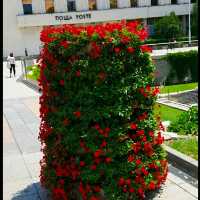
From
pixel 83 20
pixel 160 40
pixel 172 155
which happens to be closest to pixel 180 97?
pixel 172 155

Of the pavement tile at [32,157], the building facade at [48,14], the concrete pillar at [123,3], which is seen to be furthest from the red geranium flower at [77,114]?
the concrete pillar at [123,3]

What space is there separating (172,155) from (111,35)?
11.0 feet

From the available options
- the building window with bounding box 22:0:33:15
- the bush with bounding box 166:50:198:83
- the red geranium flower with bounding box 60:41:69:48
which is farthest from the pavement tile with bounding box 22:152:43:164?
the building window with bounding box 22:0:33:15

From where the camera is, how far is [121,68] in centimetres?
644

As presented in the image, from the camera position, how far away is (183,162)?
330 inches

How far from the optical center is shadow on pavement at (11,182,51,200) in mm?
7566

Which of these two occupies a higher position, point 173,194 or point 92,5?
point 92,5

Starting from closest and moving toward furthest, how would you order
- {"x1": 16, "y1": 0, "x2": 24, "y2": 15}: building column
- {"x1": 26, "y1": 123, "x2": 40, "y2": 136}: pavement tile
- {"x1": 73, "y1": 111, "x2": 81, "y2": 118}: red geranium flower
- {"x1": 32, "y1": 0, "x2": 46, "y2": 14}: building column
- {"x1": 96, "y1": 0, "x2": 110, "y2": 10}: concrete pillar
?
{"x1": 73, "y1": 111, "x2": 81, "y2": 118}: red geranium flower < {"x1": 26, "y1": 123, "x2": 40, "y2": 136}: pavement tile < {"x1": 16, "y1": 0, "x2": 24, "y2": 15}: building column < {"x1": 32, "y1": 0, "x2": 46, "y2": 14}: building column < {"x1": 96, "y1": 0, "x2": 110, "y2": 10}: concrete pillar

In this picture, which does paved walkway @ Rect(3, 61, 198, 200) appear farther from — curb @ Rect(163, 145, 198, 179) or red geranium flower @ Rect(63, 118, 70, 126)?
red geranium flower @ Rect(63, 118, 70, 126)

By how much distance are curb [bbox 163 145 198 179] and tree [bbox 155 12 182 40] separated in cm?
4382

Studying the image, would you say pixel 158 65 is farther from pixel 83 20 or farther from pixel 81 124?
pixel 83 20

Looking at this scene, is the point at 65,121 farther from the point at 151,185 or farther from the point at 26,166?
the point at 26,166

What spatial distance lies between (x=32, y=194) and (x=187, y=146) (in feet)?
11.2

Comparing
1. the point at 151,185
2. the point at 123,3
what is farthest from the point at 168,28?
the point at 151,185
